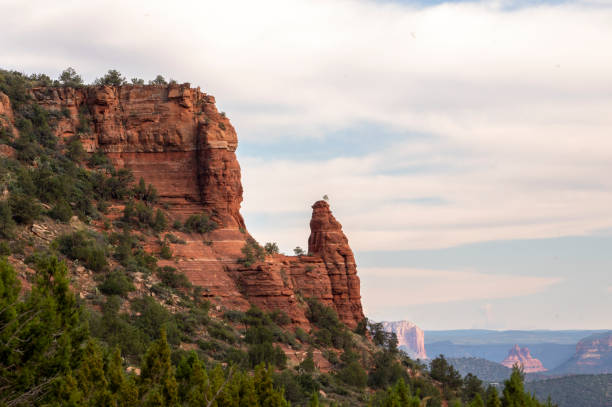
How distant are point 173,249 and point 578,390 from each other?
110315mm

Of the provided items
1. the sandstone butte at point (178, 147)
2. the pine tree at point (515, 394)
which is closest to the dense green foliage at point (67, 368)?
the pine tree at point (515, 394)

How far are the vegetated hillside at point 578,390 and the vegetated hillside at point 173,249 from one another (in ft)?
246

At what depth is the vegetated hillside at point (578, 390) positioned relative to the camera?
5364 inches

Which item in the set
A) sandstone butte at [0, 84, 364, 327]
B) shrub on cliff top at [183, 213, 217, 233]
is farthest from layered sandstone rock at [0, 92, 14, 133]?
shrub on cliff top at [183, 213, 217, 233]

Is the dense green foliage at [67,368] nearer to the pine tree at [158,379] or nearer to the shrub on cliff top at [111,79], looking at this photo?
the pine tree at [158,379]

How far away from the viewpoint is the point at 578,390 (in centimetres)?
14388

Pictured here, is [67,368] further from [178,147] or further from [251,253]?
[178,147]

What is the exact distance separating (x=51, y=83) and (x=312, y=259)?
31770 mm

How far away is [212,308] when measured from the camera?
59.3m

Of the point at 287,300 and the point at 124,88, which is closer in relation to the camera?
the point at 287,300

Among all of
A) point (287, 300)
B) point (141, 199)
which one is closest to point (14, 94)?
point (141, 199)

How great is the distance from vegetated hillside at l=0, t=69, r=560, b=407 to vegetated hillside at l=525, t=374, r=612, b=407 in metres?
74.9

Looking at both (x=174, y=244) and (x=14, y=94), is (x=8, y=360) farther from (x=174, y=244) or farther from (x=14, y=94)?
(x=14, y=94)

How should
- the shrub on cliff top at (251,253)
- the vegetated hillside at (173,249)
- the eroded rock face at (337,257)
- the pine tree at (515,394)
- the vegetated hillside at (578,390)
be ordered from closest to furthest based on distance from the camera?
the pine tree at (515,394), the vegetated hillside at (173,249), the shrub on cliff top at (251,253), the eroded rock face at (337,257), the vegetated hillside at (578,390)
